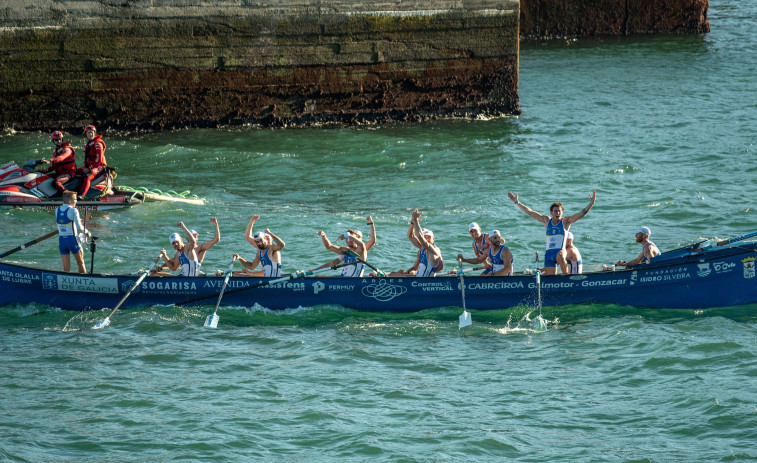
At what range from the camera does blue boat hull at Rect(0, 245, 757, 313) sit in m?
14.3

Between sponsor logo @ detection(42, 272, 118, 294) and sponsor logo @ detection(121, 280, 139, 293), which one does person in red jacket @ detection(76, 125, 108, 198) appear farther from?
sponsor logo @ detection(121, 280, 139, 293)

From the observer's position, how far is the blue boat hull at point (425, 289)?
564 inches

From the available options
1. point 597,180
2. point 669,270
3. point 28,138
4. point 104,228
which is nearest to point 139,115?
point 28,138

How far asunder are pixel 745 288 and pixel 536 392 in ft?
13.7

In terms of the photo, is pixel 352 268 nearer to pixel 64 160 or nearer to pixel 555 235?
pixel 555 235

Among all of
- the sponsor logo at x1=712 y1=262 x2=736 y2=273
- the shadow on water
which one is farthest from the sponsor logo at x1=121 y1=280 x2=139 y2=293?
the sponsor logo at x1=712 y1=262 x2=736 y2=273

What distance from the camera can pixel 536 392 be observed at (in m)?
12.6

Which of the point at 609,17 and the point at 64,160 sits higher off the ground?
the point at 609,17

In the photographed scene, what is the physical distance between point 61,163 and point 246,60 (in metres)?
6.64

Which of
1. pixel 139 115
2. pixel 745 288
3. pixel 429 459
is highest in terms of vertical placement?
pixel 139 115

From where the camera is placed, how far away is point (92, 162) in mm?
20344

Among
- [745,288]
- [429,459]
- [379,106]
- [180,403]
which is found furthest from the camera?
[379,106]

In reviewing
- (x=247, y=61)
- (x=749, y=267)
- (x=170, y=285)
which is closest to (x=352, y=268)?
(x=170, y=285)

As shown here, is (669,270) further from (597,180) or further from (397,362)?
(597,180)
